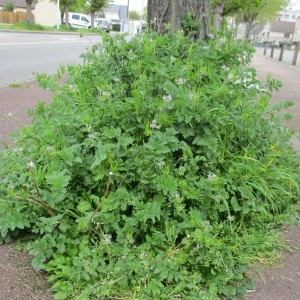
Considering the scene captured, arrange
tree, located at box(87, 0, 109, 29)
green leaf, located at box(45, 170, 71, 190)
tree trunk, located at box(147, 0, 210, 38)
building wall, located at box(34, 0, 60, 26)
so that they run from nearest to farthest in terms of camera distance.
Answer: green leaf, located at box(45, 170, 71, 190)
tree trunk, located at box(147, 0, 210, 38)
tree, located at box(87, 0, 109, 29)
building wall, located at box(34, 0, 60, 26)

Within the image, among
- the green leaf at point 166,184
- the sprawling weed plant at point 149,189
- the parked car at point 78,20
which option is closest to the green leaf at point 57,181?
the sprawling weed plant at point 149,189

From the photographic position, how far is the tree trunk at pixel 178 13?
12.8ft

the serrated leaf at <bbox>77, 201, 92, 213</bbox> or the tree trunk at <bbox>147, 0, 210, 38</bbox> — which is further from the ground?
the tree trunk at <bbox>147, 0, 210, 38</bbox>

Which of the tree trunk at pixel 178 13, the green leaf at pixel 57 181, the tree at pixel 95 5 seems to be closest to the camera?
the green leaf at pixel 57 181

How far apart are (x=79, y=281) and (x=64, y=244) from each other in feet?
0.80

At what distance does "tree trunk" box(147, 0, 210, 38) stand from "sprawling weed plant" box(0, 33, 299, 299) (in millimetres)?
991

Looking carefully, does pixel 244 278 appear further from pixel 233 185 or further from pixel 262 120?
pixel 262 120

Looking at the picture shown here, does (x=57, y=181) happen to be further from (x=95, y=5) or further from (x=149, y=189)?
(x=95, y=5)

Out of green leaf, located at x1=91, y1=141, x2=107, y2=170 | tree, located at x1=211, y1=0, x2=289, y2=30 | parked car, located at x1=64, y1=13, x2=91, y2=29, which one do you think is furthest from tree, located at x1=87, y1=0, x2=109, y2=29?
green leaf, located at x1=91, y1=141, x2=107, y2=170

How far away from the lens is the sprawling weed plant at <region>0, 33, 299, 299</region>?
2.17 metres

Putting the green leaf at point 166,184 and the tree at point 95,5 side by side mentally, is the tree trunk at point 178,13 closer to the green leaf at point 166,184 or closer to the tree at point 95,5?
the green leaf at point 166,184

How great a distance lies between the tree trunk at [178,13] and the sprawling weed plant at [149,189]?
39.0 inches

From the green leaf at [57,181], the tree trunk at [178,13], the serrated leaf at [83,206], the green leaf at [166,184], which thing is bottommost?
the serrated leaf at [83,206]

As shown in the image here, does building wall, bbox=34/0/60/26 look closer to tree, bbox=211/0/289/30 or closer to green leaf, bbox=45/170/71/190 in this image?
tree, bbox=211/0/289/30
